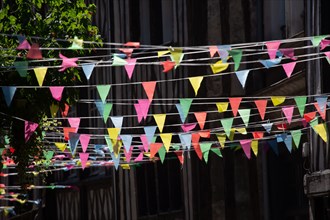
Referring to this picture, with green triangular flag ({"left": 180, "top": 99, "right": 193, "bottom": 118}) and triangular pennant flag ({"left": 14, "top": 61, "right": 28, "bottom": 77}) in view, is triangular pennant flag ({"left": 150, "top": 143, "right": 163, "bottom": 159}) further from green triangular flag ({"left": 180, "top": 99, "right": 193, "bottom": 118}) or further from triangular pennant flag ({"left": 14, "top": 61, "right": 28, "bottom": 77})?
triangular pennant flag ({"left": 14, "top": 61, "right": 28, "bottom": 77})

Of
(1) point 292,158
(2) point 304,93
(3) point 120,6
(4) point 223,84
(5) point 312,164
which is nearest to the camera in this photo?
(5) point 312,164

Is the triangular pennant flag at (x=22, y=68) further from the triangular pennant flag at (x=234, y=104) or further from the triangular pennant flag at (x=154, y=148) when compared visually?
the triangular pennant flag at (x=154, y=148)

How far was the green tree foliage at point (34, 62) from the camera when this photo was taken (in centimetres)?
1140

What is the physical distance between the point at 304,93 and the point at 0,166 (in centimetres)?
503

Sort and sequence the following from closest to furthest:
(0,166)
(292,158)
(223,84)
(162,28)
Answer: (0,166), (292,158), (223,84), (162,28)

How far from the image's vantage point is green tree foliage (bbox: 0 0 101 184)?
11398 millimetres

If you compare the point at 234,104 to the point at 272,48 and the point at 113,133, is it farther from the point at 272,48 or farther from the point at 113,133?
the point at 113,133

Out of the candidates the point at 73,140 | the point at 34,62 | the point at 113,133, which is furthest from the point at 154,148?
the point at 34,62

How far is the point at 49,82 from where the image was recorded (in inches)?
459

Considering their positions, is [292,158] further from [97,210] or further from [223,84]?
[97,210]

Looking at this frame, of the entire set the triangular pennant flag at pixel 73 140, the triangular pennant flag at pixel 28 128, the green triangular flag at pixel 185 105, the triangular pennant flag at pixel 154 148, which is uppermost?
the green triangular flag at pixel 185 105

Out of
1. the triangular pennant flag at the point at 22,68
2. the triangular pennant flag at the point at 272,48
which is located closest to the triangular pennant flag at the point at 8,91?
the triangular pennant flag at the point at 22,68

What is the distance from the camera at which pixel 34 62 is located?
1173cm

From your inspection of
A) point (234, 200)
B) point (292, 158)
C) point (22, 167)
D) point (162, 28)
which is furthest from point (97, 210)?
point (22, 167)
